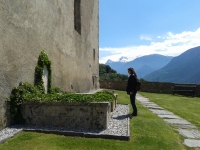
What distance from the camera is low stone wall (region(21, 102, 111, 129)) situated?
558 cm

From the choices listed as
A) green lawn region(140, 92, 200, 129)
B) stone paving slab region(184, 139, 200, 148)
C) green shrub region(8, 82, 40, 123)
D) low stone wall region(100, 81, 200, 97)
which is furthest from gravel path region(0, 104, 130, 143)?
low stone wall region(100, 81, 200, 97)

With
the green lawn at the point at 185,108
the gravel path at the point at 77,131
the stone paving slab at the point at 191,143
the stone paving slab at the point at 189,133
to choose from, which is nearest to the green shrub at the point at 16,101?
the gravel path at the point at 77,131

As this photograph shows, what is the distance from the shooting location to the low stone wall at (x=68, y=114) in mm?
5578

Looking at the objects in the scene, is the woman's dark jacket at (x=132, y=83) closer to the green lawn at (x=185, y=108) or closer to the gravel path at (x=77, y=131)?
the gravel path at (x=77, y=131)

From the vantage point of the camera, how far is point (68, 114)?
5.70 meters

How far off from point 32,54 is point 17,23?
134cm

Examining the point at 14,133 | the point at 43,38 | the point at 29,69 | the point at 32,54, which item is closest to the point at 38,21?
the point at 43,38

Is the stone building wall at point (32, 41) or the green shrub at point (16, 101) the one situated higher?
the stone building wall at point (32, 41)

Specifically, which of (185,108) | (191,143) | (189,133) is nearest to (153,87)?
(185,108)

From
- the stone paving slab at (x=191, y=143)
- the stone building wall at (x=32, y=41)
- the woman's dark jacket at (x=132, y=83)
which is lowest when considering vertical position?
the stone paving slab at (x=191, y=143)

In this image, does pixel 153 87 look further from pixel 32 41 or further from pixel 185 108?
pixel 32 41

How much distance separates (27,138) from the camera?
15.8ft

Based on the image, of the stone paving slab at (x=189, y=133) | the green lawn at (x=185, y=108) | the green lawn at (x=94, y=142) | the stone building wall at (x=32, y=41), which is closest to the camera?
the green lawn at (x=94, y=142)

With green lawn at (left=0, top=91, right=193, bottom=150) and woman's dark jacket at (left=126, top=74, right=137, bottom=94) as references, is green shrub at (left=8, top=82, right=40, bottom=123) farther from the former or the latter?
woman's dark jacket at (left=126, top=74, right=137, bottom=94)
